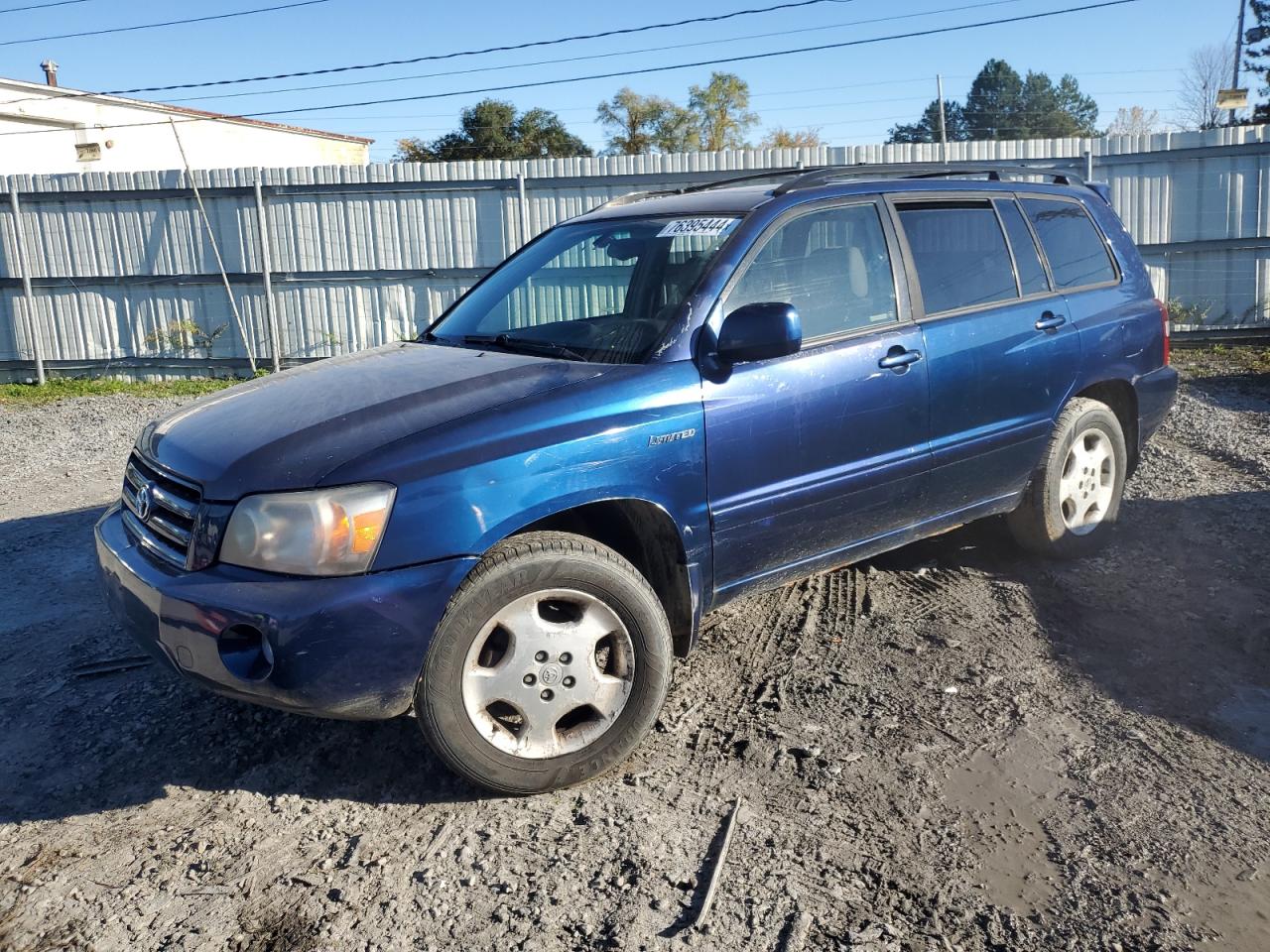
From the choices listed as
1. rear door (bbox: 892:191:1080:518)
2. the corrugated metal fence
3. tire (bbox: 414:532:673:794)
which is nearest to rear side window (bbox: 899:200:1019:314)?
rear door (bbox: 892:191:1080:518)

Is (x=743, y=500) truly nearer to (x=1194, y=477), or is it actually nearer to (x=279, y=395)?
(x=279, y=395)

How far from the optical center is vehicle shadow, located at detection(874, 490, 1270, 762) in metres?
3.73

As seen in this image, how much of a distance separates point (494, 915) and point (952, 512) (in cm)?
268

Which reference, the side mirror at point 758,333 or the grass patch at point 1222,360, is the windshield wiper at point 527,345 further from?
the grass patch at point 1222,360

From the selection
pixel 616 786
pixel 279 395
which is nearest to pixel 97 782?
pixel 279 395

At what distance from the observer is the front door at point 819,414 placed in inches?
142

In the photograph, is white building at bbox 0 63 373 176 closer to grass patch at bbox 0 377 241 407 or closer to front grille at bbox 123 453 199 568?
grass patch at bbox 0 377 241 407

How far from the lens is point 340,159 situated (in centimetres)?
4250

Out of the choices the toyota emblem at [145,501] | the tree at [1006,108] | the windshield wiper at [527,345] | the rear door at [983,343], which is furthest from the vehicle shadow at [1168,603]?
the tree at [1006,108]

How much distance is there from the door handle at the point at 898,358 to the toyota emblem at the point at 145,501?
262cm

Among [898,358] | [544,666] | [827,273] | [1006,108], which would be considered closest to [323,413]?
[544,666]

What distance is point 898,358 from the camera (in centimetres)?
405

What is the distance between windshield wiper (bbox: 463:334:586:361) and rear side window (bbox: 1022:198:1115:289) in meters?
2.53

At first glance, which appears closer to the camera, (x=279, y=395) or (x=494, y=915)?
(x=494, y=915)
